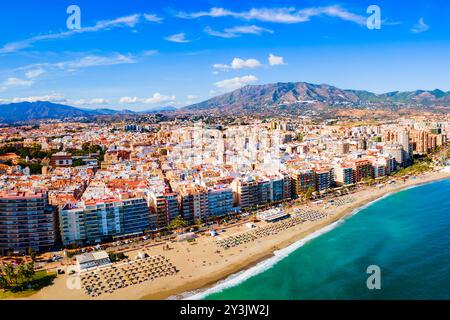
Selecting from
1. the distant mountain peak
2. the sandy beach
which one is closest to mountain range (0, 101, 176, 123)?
the distant mountain peak

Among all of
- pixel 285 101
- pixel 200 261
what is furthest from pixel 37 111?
pixel 200 261

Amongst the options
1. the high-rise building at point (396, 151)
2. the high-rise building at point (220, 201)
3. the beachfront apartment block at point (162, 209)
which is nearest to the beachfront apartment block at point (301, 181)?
the high-rise building at point (220, 201)

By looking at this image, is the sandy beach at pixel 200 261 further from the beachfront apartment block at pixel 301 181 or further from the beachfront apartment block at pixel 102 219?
the beachfront apartment block at pixel 301 181

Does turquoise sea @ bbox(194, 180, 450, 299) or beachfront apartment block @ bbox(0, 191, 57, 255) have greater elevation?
beachfront apartment block @ bbox(0, 191, 57, 255)

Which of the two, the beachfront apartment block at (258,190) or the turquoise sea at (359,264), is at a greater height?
the beachfront apartment block at (258,190)

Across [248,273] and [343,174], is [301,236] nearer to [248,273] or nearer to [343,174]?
[248,273]

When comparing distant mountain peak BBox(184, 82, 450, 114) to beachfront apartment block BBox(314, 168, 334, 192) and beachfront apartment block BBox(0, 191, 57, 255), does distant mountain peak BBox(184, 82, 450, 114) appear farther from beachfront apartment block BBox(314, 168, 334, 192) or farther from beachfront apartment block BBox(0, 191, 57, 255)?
beachfront apartment block BBox(0, 191, 57, 255)
